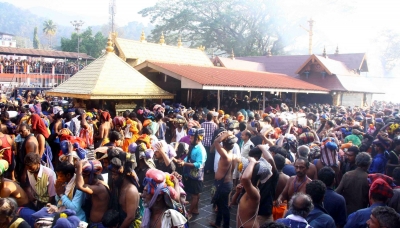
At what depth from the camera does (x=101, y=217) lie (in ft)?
11.7

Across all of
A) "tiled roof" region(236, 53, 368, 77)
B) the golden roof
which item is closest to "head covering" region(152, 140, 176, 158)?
the golden roof

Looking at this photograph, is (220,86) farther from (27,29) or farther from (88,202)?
(27,29)

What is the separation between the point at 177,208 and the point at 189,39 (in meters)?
38.7

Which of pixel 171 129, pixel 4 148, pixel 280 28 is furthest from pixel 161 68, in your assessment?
pixel 280 28

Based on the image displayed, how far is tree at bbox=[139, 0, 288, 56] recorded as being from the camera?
40656 millimetres

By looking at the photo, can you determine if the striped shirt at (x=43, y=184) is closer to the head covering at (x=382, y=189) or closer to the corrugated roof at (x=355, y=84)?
the head covering at (x=382, y=189)

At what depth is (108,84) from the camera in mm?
10773

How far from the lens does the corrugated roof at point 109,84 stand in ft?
34.0

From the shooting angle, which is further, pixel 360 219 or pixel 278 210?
pixel 278 210

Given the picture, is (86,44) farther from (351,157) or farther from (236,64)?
(351,157)

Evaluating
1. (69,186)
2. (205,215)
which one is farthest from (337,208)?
(69,186)

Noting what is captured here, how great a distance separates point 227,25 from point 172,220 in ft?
130

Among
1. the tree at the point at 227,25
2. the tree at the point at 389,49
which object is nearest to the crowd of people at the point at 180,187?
the tree at the point at 227,25

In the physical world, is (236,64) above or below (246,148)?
above
